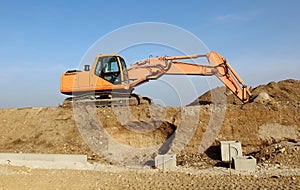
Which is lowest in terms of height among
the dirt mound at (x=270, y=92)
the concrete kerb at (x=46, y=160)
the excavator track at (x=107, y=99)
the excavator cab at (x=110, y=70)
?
the concrete kerb at (x=46, y=160)

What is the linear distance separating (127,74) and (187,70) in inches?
94.3

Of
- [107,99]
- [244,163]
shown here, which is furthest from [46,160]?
[244,163]

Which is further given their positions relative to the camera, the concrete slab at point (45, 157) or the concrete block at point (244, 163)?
the concrete slab at point (45, 157)

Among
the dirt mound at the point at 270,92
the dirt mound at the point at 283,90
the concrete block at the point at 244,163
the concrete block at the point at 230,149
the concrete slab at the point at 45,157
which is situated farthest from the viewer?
the dirt mound at the point at 270,92

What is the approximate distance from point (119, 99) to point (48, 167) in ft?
12.7

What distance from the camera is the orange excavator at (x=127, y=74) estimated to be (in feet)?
40.3

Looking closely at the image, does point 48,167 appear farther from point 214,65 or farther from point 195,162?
point 214,65

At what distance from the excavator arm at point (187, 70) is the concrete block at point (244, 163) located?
12.7 feet

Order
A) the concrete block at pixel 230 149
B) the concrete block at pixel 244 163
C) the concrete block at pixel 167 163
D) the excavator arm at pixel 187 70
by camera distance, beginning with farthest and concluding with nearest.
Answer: the excavator arm at pixel 187 70 < the concrete block at pixel 230 149 < the concrete block at pixel 167 163 < the concrete block at pixel 244 163

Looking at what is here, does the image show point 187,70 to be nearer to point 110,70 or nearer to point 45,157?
point 110,70

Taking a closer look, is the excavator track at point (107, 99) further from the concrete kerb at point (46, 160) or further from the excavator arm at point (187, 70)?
the concrete kerb at point (46, 160)

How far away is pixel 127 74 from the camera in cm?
1277

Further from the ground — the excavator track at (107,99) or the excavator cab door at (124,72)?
the excavator cab door at (124,72)

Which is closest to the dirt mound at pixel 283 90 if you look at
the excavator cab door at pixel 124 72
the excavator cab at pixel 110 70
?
Answer: the excavator cab door at pixel 124 72
